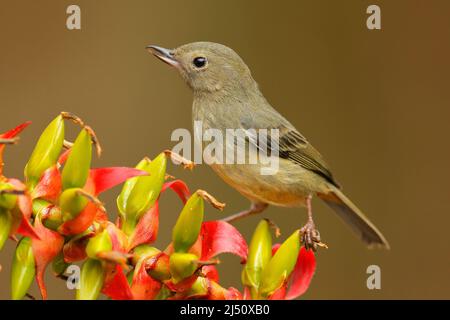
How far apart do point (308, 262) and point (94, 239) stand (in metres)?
0.56

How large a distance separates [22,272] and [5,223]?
10cm

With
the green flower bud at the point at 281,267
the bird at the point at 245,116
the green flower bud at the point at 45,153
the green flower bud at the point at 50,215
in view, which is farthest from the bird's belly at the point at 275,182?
the green flower bud at the point at 50,215

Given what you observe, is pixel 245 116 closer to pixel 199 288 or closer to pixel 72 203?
pixel 199 288

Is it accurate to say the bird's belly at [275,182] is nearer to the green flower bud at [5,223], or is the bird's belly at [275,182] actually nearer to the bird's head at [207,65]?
the bird's head at [207,65]

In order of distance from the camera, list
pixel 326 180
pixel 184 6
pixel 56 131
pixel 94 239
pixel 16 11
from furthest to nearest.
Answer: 1. pixel 184 6
2. pixel 16 11
3. pixel 326 180
4. pixel 56 131
5. pixel 94 239

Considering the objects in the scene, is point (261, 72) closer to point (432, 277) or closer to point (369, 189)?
point (369, 189)

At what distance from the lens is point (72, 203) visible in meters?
1.33

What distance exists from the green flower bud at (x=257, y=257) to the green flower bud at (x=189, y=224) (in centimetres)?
22

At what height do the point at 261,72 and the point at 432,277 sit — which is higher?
the point at 261,72

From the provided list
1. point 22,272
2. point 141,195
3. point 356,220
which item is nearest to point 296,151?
point 356,220

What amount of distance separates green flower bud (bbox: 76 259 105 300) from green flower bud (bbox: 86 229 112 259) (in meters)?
0.02

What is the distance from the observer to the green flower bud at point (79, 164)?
1376mm

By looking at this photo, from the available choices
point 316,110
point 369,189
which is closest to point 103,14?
point 316,110

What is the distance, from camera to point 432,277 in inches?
186
